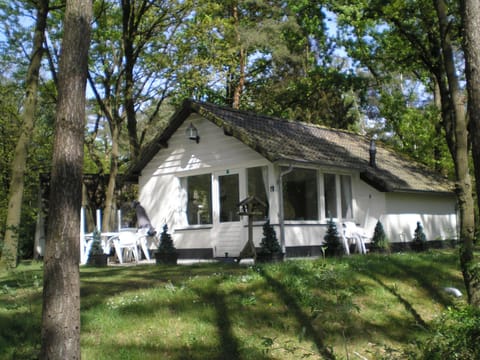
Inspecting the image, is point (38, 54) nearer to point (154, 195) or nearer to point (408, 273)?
point (154, 195)

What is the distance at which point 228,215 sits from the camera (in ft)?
48.6

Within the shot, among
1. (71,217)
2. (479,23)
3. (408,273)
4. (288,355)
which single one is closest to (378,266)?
(408,273)

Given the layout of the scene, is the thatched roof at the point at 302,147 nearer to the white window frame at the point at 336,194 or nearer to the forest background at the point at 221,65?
the white window frame at the point at 336,194

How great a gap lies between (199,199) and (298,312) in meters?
8.13

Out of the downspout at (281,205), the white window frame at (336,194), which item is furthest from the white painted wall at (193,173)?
the white window frame at (336,194)

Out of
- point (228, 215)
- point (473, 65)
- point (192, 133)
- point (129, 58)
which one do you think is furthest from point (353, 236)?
point (129, 58)

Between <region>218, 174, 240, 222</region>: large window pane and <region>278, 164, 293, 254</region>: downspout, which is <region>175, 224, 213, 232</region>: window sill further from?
<region>278, 164, 293, 254</region>: downspout

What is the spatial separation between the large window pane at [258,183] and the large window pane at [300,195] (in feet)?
1.74

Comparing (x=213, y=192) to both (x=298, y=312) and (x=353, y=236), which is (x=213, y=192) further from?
(x=298, y=312)

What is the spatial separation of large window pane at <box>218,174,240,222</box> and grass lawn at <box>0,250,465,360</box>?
4301mm

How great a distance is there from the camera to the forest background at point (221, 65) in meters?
17.2

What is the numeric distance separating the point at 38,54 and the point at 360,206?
10304mm

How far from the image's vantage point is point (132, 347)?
6676mm

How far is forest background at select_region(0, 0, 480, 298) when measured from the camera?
17250 mm
